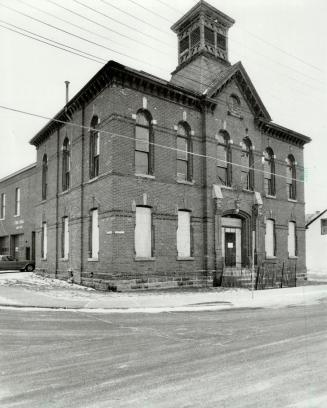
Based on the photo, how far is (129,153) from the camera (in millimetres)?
18406

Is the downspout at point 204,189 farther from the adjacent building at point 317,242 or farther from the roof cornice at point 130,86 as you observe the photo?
the adjacent building at point 317,242

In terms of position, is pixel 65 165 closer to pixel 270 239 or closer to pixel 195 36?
pixel 195 36

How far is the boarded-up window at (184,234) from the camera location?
20.0m

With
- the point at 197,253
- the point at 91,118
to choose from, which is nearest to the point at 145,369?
the point at 197,253

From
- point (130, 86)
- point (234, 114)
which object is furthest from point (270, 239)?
point (130, 86)

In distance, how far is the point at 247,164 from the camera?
23500 mm

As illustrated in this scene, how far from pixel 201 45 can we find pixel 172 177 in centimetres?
871

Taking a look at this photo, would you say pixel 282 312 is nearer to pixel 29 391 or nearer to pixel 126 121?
pixel 29 391

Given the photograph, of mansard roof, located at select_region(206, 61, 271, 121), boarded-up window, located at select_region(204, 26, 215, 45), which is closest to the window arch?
mansard roof, located at select_region(206, 61, 271, 121)

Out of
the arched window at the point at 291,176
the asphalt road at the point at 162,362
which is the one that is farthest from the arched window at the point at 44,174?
A: the asphalt road at the point at 162,362

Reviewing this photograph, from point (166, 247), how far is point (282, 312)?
25.1ft

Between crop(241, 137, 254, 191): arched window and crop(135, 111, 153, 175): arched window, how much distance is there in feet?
21.4

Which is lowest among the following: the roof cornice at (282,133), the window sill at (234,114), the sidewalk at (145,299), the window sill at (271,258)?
the sidewalk at (145,299)

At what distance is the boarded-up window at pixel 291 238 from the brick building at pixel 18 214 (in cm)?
2046
